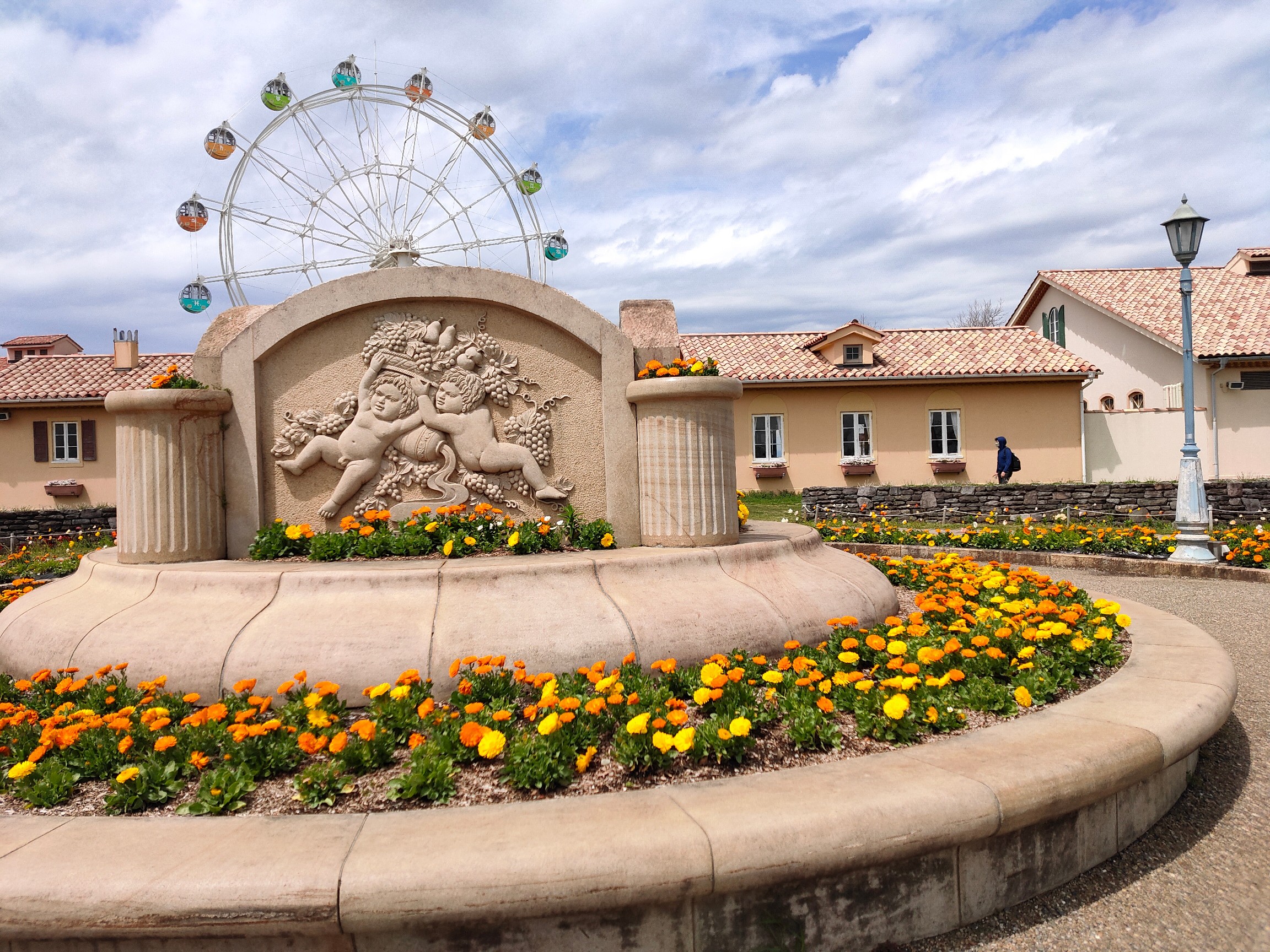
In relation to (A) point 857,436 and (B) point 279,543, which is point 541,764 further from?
(A) point 857,436

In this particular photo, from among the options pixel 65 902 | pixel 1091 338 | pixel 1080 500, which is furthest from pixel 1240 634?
pixel 1091 338

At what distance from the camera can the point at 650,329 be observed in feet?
19.9

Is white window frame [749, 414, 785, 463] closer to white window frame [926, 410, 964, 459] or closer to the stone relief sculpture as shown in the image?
white window frame [926, 410, 964, 459]

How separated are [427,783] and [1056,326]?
3146cm

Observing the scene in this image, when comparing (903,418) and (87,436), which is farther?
(87,436)

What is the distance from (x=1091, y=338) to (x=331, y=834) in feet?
99.1

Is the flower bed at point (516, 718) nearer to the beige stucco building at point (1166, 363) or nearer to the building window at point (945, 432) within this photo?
the building window at point (945, 432)

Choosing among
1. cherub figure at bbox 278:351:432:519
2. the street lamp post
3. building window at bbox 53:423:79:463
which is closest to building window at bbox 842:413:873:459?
the street lamp post

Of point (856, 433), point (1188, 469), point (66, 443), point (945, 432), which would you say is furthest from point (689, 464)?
point (66, 443)

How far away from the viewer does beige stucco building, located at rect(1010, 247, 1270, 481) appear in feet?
73.2

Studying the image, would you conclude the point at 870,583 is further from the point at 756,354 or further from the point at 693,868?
the point at 756,354

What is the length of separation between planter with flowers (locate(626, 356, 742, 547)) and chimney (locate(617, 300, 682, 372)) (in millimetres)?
350

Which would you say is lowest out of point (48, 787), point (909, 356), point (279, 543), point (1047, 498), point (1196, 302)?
point (48, 787)

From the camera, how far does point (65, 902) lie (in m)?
2.14
